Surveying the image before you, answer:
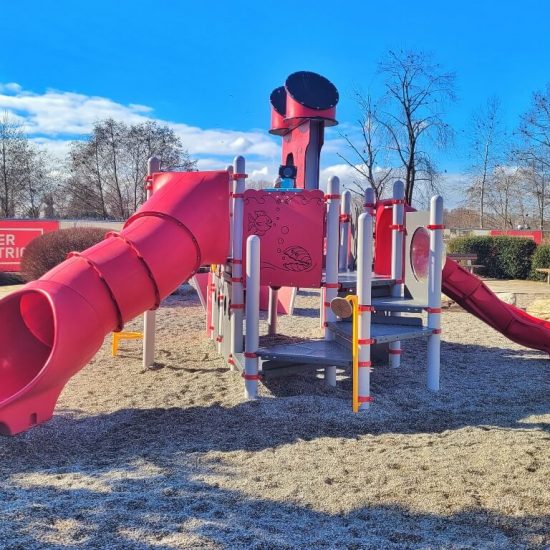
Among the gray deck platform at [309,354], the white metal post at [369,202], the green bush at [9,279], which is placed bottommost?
the gray deck platform at [309,354]

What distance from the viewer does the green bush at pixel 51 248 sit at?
1407 cm

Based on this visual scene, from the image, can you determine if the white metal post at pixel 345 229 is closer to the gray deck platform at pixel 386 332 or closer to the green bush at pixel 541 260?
the gray deck platform at pixel 386 332

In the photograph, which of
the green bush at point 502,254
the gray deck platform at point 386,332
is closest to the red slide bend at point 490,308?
the gray deck platform at point 386,332

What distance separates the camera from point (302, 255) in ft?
18.8

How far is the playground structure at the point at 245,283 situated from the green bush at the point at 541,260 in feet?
47.9

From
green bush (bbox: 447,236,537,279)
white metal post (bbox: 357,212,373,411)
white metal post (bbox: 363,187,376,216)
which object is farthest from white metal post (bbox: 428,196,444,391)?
green bush (bbox: 447,236,537,279)

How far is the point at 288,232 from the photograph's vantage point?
5.75 metres

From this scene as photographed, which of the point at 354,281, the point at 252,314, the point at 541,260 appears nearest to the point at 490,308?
the point at 354,281

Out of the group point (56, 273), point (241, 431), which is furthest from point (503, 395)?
point (56, 273)

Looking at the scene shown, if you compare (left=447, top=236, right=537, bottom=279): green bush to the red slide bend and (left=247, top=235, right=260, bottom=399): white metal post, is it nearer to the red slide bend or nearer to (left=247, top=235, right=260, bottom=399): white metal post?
the red slide bend

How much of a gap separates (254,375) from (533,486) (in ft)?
8.80

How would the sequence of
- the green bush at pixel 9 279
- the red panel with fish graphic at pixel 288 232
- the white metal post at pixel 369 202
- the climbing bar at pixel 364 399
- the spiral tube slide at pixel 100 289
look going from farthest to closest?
the green bush at pixel 9 279, the white metal post at pixel 369 202, the red panel with fish graphic at pixel 288 232, the climbing bar at pixel 364 399, the spiral tube slide at pixel 100 289

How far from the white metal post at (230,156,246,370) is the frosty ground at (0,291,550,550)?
74 cm

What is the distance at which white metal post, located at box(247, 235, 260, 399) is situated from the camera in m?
5.30
